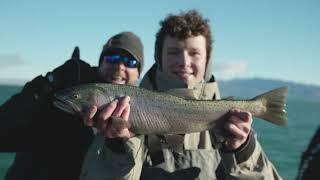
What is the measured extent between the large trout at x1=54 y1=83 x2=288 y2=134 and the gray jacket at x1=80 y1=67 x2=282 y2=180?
0.18 meters

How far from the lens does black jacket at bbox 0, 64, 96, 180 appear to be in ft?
23.6

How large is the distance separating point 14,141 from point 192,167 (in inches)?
101

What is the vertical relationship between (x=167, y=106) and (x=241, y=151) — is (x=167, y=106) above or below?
above

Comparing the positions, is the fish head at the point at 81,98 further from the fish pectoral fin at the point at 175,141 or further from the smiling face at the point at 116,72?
the smiling face at the point at 116,72

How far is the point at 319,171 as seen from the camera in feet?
12.2

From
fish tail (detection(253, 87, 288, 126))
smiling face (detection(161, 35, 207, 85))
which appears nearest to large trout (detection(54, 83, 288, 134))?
fish tail (detection(253, 87, 288, 126))

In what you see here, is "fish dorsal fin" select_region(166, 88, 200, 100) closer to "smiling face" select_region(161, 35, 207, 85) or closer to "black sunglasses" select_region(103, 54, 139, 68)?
"smiling face" select_region(161, 35, 207, 85)

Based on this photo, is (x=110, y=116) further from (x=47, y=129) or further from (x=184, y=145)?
(x=47, y=129)

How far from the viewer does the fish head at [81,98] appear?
5.94 meters

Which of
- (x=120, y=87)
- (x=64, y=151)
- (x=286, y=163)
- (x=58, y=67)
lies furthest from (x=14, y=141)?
(x=286, y=163)

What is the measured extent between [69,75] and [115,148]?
1707 millimetres

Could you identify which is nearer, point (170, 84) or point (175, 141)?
point (175, 141)

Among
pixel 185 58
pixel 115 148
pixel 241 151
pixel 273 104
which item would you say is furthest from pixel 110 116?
pixel 273 104

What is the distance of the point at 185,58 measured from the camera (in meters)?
6.10
